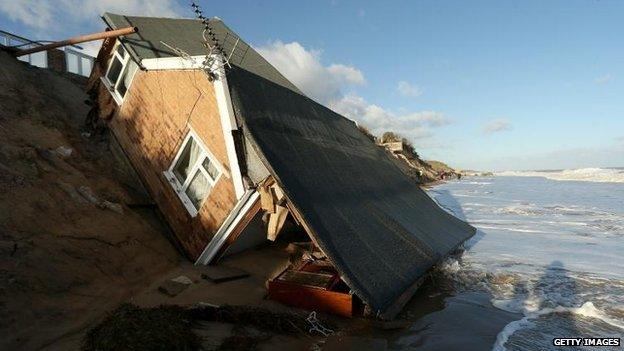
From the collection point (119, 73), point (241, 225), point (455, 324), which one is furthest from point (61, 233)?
point (455, 324)

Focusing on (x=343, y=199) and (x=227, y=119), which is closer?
(x=227, y=119)

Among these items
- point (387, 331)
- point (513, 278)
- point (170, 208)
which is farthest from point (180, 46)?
point (513, 278)

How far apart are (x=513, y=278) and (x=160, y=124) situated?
28.4ft

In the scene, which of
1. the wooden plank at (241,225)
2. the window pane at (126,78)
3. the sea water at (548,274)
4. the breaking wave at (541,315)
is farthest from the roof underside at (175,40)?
the sea water at (548,274)

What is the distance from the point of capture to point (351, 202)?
329 inches

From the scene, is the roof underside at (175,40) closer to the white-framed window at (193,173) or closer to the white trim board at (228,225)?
the white-framed window at (193,173)

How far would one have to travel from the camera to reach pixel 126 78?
1048cm

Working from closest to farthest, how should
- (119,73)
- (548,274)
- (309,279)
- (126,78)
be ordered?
(309,279) < (548,274) < (126,78) < (119,73)

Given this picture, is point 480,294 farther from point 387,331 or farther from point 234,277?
point 234,277

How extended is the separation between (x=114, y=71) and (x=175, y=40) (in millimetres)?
1915

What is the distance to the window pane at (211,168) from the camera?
8.05 metres

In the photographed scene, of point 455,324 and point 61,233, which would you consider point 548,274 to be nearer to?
point 455,324

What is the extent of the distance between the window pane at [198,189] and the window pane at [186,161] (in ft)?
0.85

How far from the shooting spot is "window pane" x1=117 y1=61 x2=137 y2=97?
33.3ft
